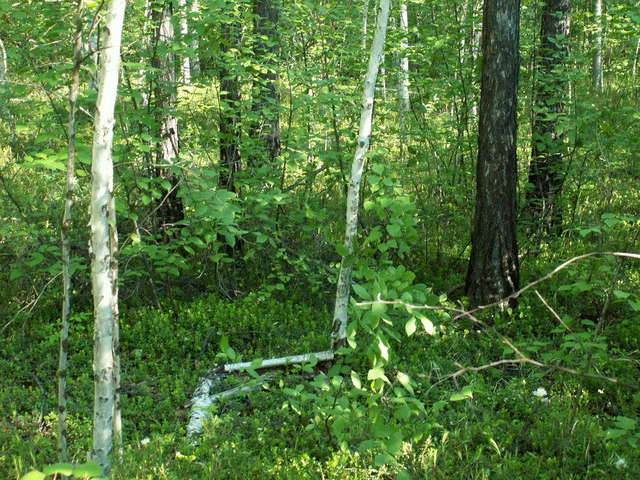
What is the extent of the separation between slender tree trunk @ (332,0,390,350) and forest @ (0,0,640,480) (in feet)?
0.06

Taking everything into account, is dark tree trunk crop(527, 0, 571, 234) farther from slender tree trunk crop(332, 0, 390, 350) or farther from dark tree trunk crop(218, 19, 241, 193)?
dark tree trunk crop(218, 19, 241, 193)

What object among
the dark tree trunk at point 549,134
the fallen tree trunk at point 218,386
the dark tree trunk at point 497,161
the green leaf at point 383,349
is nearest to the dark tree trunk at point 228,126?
the fallen tree trunk at point 218,386

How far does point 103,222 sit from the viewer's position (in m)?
3.11

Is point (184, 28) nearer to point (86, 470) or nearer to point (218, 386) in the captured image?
point (218, 386)

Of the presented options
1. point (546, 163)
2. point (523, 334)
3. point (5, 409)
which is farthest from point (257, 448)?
point (546, 163)

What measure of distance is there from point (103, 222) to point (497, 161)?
4449 millimetres

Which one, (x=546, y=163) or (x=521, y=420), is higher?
(x=546, y=163)

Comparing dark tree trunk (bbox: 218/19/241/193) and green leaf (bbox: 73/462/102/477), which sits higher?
dark tree trunk (bbox: 218/19/241/193)

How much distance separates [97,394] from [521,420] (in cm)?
319

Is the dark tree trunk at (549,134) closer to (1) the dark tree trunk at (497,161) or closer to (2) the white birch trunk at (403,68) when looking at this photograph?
(1) the dark tree trunk at (497,161)

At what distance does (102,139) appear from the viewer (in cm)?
311

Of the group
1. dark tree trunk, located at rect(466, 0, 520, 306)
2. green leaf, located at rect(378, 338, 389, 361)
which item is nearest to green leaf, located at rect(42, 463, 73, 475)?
green leaf, located at rect(378, 338, 389, 361)

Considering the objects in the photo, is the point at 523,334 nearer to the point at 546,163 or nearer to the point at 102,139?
the point at 546,163

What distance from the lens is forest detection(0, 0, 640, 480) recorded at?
337 cm
